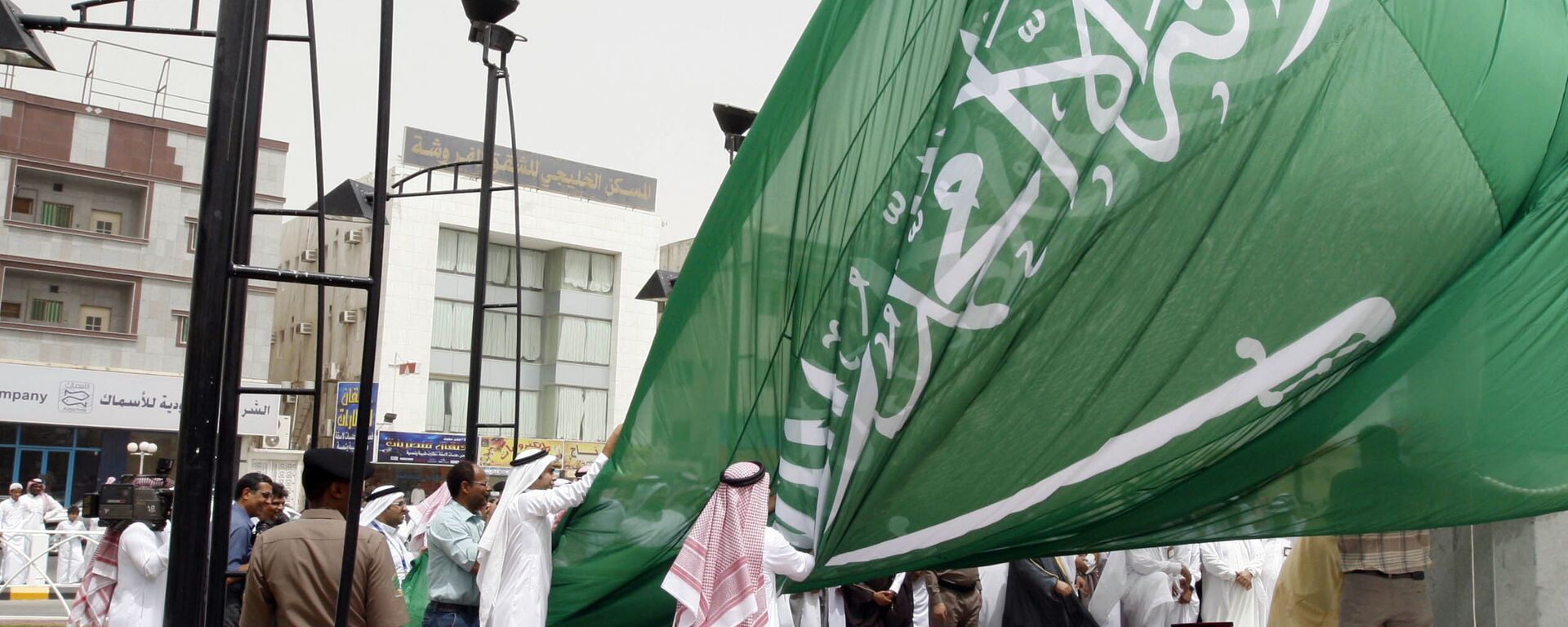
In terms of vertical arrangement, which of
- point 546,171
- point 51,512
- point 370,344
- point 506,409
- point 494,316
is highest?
point 546,171

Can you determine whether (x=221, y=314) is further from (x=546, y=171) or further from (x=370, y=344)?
(x=546, y=171)

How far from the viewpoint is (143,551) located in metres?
7.91

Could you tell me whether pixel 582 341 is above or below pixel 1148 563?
above

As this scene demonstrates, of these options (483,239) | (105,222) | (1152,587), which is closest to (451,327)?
(105,222)

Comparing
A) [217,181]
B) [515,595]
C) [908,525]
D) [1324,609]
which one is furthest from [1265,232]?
[515,595]

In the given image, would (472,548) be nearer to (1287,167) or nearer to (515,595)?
(515,595)

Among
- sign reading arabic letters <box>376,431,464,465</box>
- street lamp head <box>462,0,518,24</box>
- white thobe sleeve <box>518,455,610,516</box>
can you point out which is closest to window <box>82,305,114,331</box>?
sign reading arabic letters <box>376,431,464,465</box>

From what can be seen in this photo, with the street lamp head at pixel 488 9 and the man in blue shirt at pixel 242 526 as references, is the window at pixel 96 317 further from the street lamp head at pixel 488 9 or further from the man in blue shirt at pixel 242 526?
the man in blue shirt at pixel 242 526

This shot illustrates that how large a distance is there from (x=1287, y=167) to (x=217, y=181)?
2842 mm

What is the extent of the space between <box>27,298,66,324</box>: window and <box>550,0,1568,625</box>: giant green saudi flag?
33681mm

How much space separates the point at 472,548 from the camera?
7.79 m

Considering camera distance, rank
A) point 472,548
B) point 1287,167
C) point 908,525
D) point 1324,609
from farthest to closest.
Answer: point 472,548, point 1324,609, point 908,525, point 1287,167

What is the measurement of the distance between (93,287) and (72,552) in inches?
493

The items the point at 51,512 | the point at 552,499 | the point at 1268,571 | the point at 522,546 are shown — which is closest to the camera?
the point at 552,499
